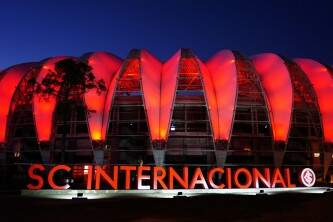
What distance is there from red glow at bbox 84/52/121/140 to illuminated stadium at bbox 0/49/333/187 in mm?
120

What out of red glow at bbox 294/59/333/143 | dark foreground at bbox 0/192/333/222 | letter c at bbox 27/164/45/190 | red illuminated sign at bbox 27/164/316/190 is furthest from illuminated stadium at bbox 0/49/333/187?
dark foreground at bbox 0/192/333/222

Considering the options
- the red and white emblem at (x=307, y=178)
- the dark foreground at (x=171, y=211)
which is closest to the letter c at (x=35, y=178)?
the dark foreground at (x=171, y=211)

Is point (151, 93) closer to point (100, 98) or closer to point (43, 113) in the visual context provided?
point (100, 98)

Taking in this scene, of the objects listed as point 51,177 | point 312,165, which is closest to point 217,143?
point 312,165

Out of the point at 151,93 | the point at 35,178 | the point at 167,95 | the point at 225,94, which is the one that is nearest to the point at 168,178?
the point at 35,178

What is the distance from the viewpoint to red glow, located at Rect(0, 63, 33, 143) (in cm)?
5072

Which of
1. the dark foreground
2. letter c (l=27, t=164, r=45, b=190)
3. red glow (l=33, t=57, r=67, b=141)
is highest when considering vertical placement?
red glow (l=33, t=57, r=67, b=141)

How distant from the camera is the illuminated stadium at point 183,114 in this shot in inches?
1865

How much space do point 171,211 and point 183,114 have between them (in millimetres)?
30566

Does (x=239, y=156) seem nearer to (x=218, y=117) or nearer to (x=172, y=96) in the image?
(x=218, y=117)

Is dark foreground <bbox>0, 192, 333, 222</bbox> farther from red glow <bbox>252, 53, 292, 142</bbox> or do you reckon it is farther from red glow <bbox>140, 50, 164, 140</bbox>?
red glow <bbox>252, 53, 292, 142</bbox>

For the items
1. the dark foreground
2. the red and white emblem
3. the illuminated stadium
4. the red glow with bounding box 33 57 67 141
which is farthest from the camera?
the red glow with bounding box 33 57 67 141

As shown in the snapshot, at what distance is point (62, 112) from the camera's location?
39.6 metres

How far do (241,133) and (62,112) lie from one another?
23.1m
